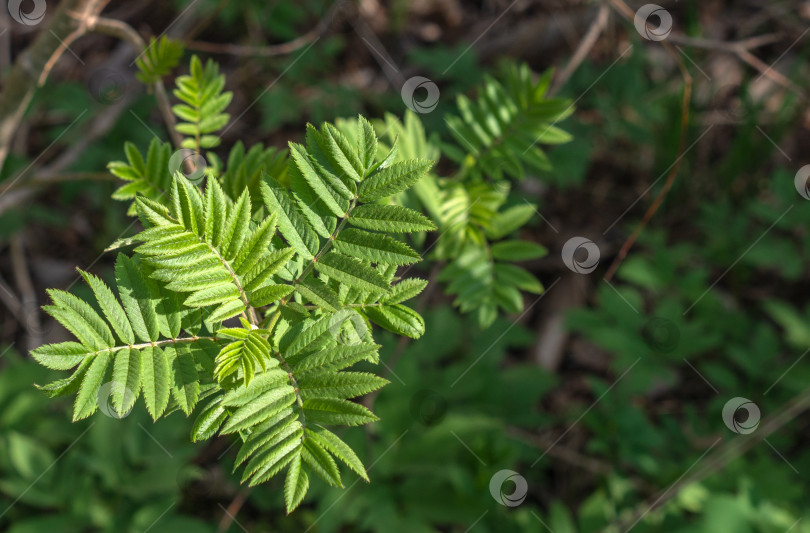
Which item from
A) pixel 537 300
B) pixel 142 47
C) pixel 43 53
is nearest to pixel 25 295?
pixel 43 53

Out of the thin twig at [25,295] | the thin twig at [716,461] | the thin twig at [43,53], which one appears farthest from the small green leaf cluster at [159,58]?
the thin twig at [716,461]

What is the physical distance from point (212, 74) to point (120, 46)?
2842mm

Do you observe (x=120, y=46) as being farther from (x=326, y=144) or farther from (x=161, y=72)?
(x=326, y=144)

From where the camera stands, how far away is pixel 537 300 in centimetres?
331

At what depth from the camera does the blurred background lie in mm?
2895

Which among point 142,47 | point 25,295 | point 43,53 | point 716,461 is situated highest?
point 25,295

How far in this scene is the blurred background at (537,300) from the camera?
9.50 feet

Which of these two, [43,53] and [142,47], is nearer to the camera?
[142,47]

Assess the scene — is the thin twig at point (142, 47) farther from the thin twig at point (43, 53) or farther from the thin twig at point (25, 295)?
the thin twig at point (25, 295)

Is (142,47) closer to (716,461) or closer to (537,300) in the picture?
(537,300)

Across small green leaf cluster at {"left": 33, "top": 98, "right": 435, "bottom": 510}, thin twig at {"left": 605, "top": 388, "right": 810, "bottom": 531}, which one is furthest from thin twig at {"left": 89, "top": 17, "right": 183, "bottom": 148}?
thin twig at {"left": 605, "top": 388, "right": 810, "bottom": 531}

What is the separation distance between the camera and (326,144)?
1.28m

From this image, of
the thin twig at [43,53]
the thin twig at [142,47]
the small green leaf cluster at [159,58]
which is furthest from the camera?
the thin twig at [43,53]

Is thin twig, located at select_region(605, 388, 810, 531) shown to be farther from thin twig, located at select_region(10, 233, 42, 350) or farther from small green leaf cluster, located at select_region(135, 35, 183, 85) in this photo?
thin twig, located at select_region(10, 233, 42, 350)
